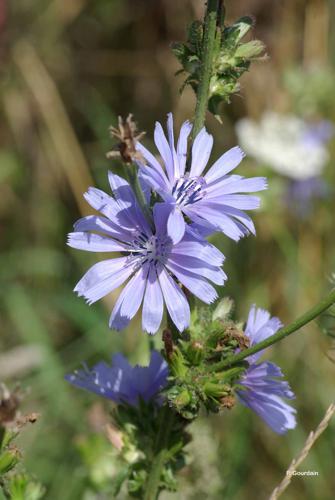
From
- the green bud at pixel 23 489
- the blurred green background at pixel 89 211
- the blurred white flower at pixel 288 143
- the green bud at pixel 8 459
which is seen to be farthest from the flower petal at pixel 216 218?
the blurred white flower at pixel 288 143

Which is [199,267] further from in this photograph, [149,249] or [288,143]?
[288,143]

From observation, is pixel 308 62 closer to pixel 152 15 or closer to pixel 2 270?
pixel 152 15

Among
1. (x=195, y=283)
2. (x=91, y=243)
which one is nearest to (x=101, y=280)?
(x=91, y=243)

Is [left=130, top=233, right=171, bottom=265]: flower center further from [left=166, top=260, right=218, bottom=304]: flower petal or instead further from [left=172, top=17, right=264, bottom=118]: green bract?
[left=172, top=17, right=264, bottom=118]: green bract

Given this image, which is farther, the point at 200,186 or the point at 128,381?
the point at 128,381

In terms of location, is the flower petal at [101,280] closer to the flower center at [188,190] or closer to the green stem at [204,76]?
the flower center at [188,190]

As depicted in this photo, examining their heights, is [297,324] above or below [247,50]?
below
